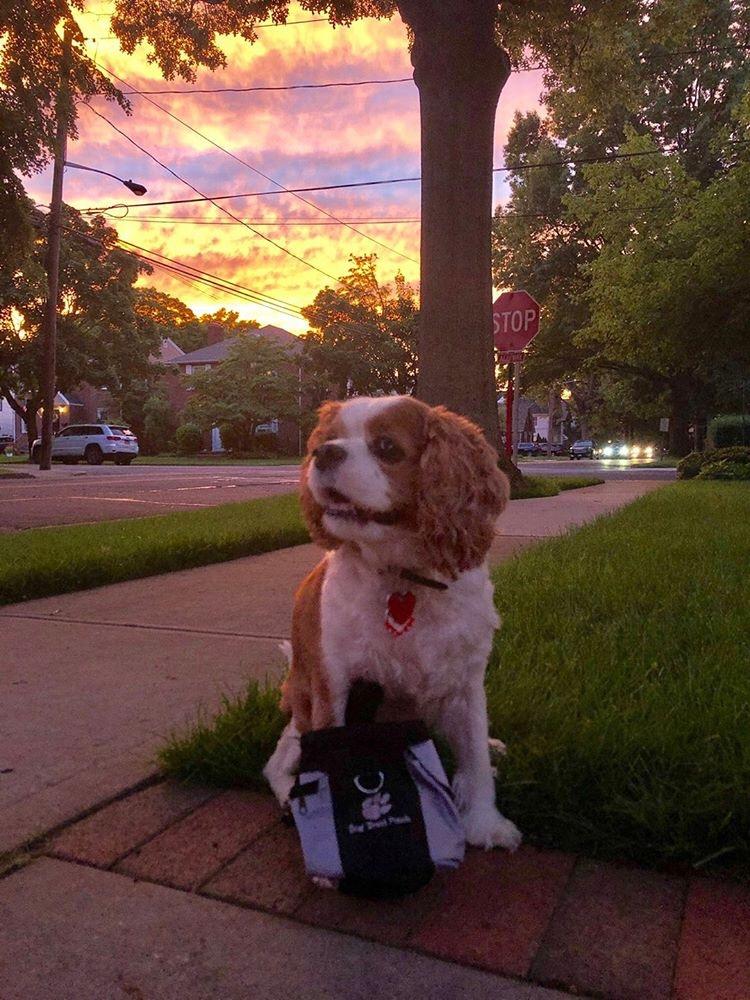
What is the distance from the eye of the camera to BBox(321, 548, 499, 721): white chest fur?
218 centimetres

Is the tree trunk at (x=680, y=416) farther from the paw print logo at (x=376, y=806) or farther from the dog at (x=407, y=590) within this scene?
the paw print logo at (x=376, y=806)

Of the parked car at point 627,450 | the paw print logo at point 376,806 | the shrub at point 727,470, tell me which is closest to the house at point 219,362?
the parked car at point 627,450

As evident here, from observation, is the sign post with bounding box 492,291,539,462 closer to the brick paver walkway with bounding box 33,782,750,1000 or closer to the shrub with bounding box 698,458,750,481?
the shrub with bounding box 698,458,750,481

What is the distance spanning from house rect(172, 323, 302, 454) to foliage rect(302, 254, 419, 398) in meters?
2.31

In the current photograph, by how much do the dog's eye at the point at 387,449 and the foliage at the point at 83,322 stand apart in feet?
113

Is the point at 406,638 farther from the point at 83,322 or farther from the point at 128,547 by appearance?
the point at 83,322

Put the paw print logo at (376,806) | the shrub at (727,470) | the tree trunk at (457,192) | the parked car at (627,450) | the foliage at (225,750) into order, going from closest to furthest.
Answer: the paw print logo at (376,806), the foliage at (225,750), the tree trunk at (457,192), the shrub at (727,470), the parked car at (627,450)

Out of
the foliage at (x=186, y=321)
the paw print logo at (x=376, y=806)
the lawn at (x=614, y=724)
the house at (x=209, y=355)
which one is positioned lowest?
the lawn at (x=614, y=724)

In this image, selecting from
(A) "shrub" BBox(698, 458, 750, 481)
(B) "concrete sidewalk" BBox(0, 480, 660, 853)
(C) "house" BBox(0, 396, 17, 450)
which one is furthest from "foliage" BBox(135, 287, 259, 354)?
(B) "concrete sidewalk" BBox(0, 480, 660, 853)

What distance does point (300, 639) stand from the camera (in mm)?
2426

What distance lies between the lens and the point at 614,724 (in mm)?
2428

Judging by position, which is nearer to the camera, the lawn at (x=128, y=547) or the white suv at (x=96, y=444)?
the lawn at (x=128, y=547)

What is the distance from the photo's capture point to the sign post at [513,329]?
13344 millimetres

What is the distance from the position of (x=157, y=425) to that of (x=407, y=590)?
52.6 m
